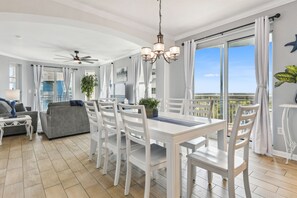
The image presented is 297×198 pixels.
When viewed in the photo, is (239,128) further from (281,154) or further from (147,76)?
(147,76)

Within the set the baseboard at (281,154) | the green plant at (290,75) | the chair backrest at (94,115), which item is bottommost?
the baseboard at (281,154)

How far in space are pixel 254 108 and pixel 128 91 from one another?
17.7 ft

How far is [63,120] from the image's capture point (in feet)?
13.2

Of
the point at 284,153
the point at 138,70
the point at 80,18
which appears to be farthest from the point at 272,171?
the point at 138,70

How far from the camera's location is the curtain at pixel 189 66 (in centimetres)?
417

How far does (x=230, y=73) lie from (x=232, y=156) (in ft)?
9.09

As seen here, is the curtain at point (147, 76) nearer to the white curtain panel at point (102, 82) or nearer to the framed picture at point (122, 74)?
the framed picture at point (122, 74)

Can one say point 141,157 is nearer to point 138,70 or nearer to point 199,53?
point 199,53

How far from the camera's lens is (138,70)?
6.01 m

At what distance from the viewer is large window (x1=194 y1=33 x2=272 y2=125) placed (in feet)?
11.5

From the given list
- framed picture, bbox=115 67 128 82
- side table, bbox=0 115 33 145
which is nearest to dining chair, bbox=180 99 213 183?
side table, bbox=0 115 33 145

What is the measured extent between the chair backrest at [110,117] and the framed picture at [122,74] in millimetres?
4689

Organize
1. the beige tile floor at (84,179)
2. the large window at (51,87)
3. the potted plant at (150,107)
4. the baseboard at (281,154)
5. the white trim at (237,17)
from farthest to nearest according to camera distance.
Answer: the large window at (51,87) < the white trim at (237,17) < the baseboard at (281,154) < the potted plant at (150,107) < the beige tile floor at (84,179)

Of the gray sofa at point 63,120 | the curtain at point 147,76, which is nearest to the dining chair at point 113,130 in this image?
the gray sofa at point 63,120
